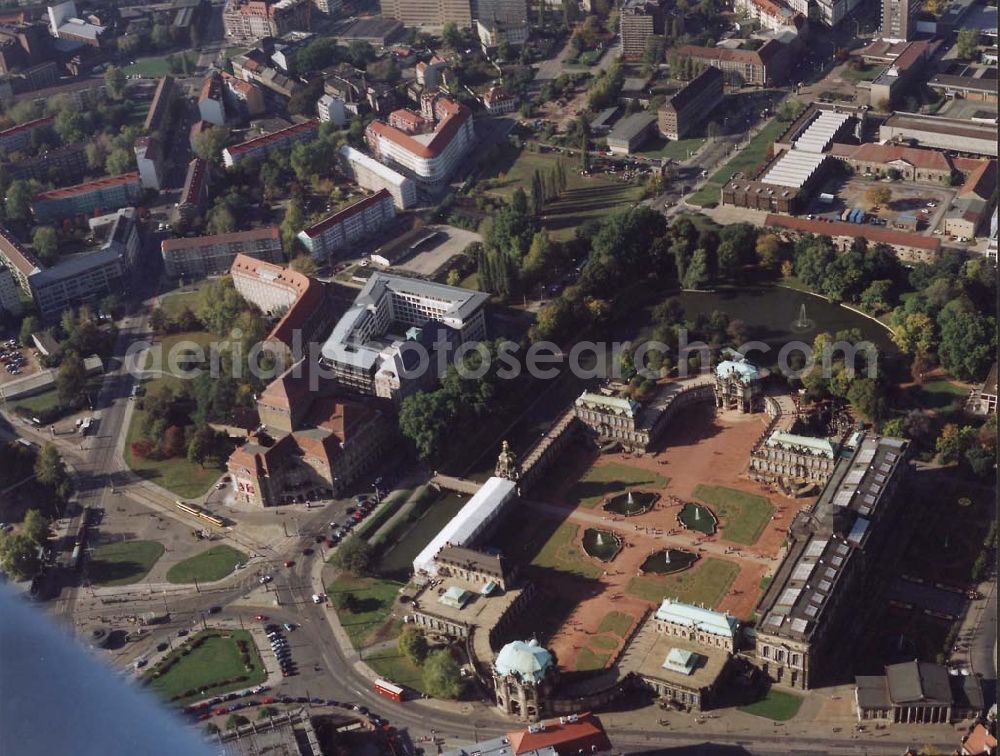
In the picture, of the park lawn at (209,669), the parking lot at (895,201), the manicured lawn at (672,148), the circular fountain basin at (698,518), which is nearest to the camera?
the park lawn at (209,669)

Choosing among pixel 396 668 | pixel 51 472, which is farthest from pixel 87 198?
pixel 396 668

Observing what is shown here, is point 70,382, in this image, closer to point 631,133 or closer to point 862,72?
point 631,133

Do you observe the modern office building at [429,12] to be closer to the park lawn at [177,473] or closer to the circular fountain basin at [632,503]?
the park lawn at [177,473]

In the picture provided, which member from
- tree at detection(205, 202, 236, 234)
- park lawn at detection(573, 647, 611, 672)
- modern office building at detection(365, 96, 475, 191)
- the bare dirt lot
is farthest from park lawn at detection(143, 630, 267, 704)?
modern office building at detection(365, 96, 475, 191)

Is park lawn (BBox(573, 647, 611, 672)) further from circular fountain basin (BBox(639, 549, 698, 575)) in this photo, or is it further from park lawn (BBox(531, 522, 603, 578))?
circular fountain basin (BBox(639, 549, 698, 575))

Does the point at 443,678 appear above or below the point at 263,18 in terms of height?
below

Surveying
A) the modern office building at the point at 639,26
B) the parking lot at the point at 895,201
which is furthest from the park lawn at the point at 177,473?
the modern office building at the point at 639,26
